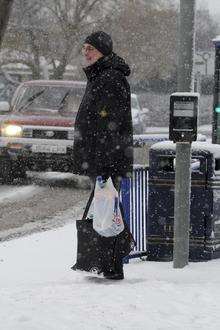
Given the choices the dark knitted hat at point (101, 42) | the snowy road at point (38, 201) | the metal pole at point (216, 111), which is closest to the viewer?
the dark knitted hat at point (101, 42)

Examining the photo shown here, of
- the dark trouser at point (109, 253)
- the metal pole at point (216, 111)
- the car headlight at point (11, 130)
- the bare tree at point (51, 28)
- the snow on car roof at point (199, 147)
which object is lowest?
the dark trouser at point (109, 253)

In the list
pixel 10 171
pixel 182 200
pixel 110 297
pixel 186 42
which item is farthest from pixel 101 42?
pixel 10 171

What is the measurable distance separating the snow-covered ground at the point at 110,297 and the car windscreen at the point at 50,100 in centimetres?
649

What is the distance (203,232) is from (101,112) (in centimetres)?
171

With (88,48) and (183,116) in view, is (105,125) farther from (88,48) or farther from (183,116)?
(183,116)

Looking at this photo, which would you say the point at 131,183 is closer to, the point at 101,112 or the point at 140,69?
the point at 101,112

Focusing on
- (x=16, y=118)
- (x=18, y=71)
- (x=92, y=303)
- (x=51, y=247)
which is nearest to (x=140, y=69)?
(x=18, y=71)

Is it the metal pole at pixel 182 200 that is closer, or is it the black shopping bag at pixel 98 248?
the black shopping bag at pixel 98 248

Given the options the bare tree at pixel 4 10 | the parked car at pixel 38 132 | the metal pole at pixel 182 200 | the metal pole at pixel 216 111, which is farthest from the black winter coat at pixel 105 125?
the parked car at pixel 38 132

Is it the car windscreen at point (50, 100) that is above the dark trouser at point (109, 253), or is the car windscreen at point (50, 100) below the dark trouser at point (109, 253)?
above

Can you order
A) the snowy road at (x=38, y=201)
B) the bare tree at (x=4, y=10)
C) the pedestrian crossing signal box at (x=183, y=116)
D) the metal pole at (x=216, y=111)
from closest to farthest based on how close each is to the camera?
the pedestrian crossing signal box at (x=183, y=116)
the bare tree at (x=4, y=10)
the metal pole at (x=216, y=111)
the snowy road at (x=38, y=201)

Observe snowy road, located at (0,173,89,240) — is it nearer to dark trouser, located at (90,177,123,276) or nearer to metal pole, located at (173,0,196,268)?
metal pole, located at (173,0,196,268)

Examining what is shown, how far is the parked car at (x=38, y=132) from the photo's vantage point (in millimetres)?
12711

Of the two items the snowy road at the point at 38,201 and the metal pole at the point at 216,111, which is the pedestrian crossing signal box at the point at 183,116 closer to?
the metal pole at the point at 216,111
